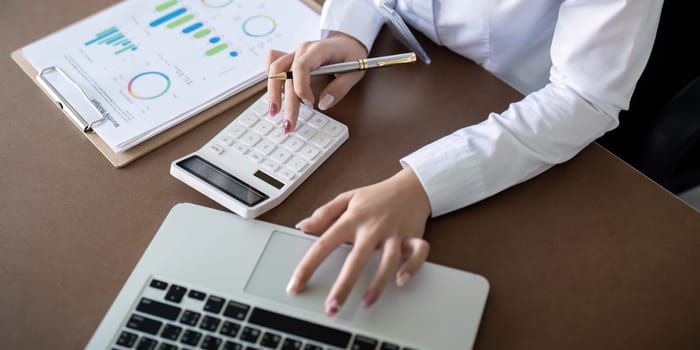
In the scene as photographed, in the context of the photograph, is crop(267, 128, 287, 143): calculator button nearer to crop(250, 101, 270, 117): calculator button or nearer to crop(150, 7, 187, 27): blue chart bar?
crop(250, 101, 270, 117): calculator button

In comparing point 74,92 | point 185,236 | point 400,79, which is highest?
point 400,79

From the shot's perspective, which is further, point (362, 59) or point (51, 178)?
point (362, 59)

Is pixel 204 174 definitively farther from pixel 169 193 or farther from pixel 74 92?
pixel 74 92

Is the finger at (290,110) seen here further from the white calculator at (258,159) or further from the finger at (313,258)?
the finger at (313,258)

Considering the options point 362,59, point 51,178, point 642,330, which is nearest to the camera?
point 642,330

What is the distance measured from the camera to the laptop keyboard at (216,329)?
53cm

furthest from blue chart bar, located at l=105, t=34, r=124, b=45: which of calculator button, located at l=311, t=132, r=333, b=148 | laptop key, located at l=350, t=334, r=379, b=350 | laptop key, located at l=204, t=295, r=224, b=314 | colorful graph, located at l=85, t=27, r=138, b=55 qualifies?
laptop key, located at l=350, t=334, r=379, b=350

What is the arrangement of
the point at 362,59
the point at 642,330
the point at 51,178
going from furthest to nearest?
the point at 362,59
the point at 51,178
the point at 642,330

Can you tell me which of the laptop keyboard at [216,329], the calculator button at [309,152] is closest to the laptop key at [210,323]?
the laptop keyboard at [216,329]

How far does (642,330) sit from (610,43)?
1.01ft

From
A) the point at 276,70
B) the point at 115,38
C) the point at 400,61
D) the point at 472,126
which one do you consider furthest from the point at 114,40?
the point at 472,126

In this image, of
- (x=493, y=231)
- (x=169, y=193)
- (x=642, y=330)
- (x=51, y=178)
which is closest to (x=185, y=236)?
(x=169, y=193)

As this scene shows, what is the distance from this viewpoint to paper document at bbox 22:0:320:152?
720mm

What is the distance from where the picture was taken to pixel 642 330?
1.84 ft
